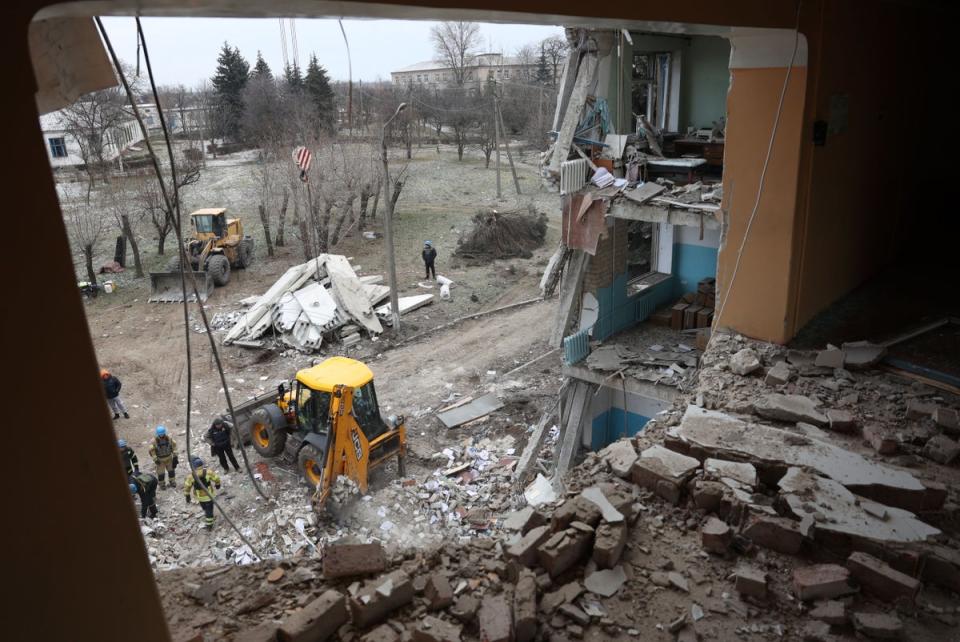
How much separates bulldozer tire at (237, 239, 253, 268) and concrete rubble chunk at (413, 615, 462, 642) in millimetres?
18948

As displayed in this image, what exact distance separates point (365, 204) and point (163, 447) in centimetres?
1504

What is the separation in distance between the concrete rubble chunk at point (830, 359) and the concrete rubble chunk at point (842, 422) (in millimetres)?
835

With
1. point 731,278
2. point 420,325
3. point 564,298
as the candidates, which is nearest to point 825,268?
point 731,278

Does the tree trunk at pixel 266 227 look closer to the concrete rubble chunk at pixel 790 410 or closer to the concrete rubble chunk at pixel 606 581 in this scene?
the concrete rubble chunk at pixel 790 410

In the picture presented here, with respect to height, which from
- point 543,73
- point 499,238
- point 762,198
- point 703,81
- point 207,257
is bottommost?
point 499,238

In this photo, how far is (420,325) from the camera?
17297 millimetres

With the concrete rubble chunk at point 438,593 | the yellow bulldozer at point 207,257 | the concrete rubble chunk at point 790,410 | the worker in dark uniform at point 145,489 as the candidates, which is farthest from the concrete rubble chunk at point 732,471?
the yellow bulldozer at point 207,257

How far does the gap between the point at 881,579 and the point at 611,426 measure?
967 cm

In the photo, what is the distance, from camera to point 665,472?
3.86 metres

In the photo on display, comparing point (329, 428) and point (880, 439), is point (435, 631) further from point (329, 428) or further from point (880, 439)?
point (329, 428)

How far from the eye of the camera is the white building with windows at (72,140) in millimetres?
20859

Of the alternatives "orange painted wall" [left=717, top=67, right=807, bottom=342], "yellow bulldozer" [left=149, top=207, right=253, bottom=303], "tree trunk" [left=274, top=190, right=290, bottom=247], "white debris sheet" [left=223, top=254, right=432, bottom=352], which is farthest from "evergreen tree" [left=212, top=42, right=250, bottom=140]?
"orange painted wall" [left=717, top=67, right=807, bottom=342]

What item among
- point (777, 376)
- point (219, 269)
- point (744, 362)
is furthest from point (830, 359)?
point (219, 269)

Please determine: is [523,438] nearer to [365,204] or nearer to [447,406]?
[447,406]
